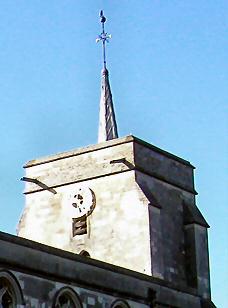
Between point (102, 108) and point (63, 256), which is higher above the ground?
point (102, 108)

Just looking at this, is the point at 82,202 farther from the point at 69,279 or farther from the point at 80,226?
the point at 69,279

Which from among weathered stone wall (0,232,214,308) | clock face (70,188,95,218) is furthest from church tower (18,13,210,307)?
weathered stone wall (0,232,214,308)

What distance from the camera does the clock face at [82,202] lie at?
111 feet

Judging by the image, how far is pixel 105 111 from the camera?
39781mm

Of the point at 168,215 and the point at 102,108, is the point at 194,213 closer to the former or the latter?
the point at 168,215

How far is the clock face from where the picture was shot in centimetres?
3388

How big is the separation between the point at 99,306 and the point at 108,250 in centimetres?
786

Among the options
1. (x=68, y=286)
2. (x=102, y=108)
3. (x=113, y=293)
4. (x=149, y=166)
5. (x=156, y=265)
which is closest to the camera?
(x=68, y=286)

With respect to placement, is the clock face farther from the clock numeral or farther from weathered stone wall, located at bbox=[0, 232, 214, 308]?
weathered stone wall, located at bbox=[0, 232, 214, 308]

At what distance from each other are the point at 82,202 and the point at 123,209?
173cm

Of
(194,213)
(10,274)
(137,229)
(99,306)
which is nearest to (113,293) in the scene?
(99,306)

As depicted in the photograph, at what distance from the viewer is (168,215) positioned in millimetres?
34312

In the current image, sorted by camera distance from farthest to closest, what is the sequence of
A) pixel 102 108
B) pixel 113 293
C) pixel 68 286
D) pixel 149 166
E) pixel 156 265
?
pixel 102 108 < pixel 149 166 < pixel 156 265 < pixel 113 293 < pixel 68 286

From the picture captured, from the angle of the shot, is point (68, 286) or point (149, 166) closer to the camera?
point (68, 286)
